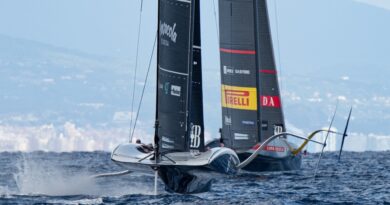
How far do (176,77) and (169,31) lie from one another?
1.18 meters

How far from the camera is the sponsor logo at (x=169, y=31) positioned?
30.1 m

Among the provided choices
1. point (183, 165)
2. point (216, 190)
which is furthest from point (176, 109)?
point (216, 190)

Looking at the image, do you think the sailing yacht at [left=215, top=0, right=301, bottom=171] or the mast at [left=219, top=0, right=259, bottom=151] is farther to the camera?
the mast at [left=219, top=0, right=259, bottom=151]

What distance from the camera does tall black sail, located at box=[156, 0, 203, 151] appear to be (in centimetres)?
3000

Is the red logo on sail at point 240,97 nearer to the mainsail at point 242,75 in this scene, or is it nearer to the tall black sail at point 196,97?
the mainsail at point 242,75

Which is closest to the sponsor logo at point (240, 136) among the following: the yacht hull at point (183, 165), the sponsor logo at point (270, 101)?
the sponsor logo at point (270, 101)

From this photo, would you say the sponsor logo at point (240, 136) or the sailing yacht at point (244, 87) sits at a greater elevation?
the sailing yacht at point (244, 87)

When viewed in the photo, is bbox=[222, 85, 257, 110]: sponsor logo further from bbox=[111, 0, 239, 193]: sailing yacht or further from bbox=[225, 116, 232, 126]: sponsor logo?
bbox=[111, 0, 239, 193]: sailing yacht

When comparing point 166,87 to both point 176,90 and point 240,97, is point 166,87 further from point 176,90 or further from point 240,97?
point 240,97

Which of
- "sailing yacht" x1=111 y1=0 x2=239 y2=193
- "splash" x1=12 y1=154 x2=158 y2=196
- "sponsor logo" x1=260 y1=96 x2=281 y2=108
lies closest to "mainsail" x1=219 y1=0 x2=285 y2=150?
"sponsor logo" x1=260 y1=96 x2=281 y2=108

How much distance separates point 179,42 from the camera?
98.6 ft

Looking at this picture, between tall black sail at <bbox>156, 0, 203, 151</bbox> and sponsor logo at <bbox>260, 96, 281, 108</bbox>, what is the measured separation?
1393cm

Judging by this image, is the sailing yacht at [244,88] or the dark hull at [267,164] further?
the sailing yacht at [244,88]

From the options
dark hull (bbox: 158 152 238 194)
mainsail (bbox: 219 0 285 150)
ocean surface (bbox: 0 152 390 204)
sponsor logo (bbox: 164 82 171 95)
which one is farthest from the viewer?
mainsail (bbox: 219 0 285 150)
